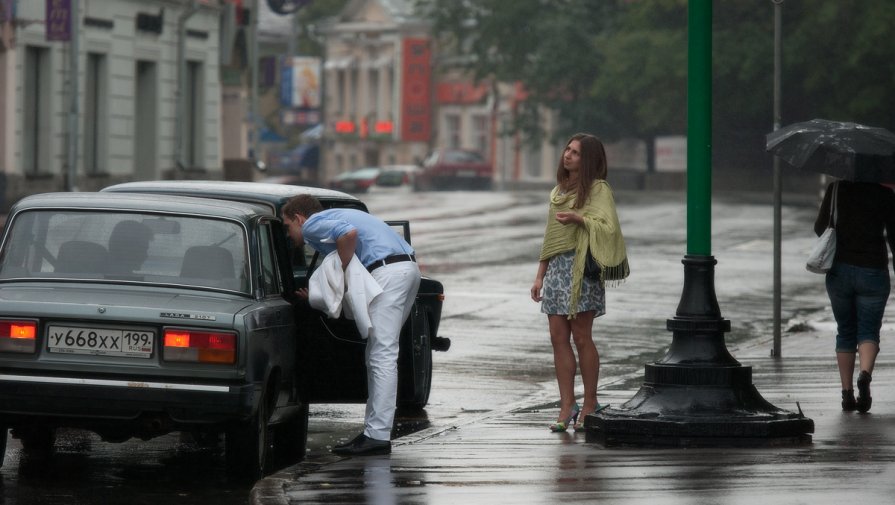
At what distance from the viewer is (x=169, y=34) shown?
41.9 meters

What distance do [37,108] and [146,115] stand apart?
4.86 metres

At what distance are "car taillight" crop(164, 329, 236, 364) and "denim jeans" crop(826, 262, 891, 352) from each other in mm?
4200

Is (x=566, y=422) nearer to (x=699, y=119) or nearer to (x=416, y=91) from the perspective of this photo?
(x=699, y=119)

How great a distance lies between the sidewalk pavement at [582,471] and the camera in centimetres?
780

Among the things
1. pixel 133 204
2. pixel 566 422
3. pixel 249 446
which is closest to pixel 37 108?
pixel 566 422

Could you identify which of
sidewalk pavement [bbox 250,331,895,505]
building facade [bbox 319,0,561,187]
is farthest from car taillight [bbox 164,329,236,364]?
building facade [bbox 319,0,561,187]

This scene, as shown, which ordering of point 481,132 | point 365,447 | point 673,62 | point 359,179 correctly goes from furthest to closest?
point 481,132 < point 359,179 < point 673,62 < point 365,447

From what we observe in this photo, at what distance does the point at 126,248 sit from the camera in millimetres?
9203

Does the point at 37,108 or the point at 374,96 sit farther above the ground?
the point at 374,96

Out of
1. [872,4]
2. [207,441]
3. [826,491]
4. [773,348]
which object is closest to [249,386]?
[207,441]

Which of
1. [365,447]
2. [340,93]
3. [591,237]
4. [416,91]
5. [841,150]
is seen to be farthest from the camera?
[340,93]

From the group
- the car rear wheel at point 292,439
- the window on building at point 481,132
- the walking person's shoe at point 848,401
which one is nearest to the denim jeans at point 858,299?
the walking person's shoe at point 848,401

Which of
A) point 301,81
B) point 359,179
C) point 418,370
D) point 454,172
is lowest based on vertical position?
point 359,179

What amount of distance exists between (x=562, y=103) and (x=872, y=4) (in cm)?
2031
